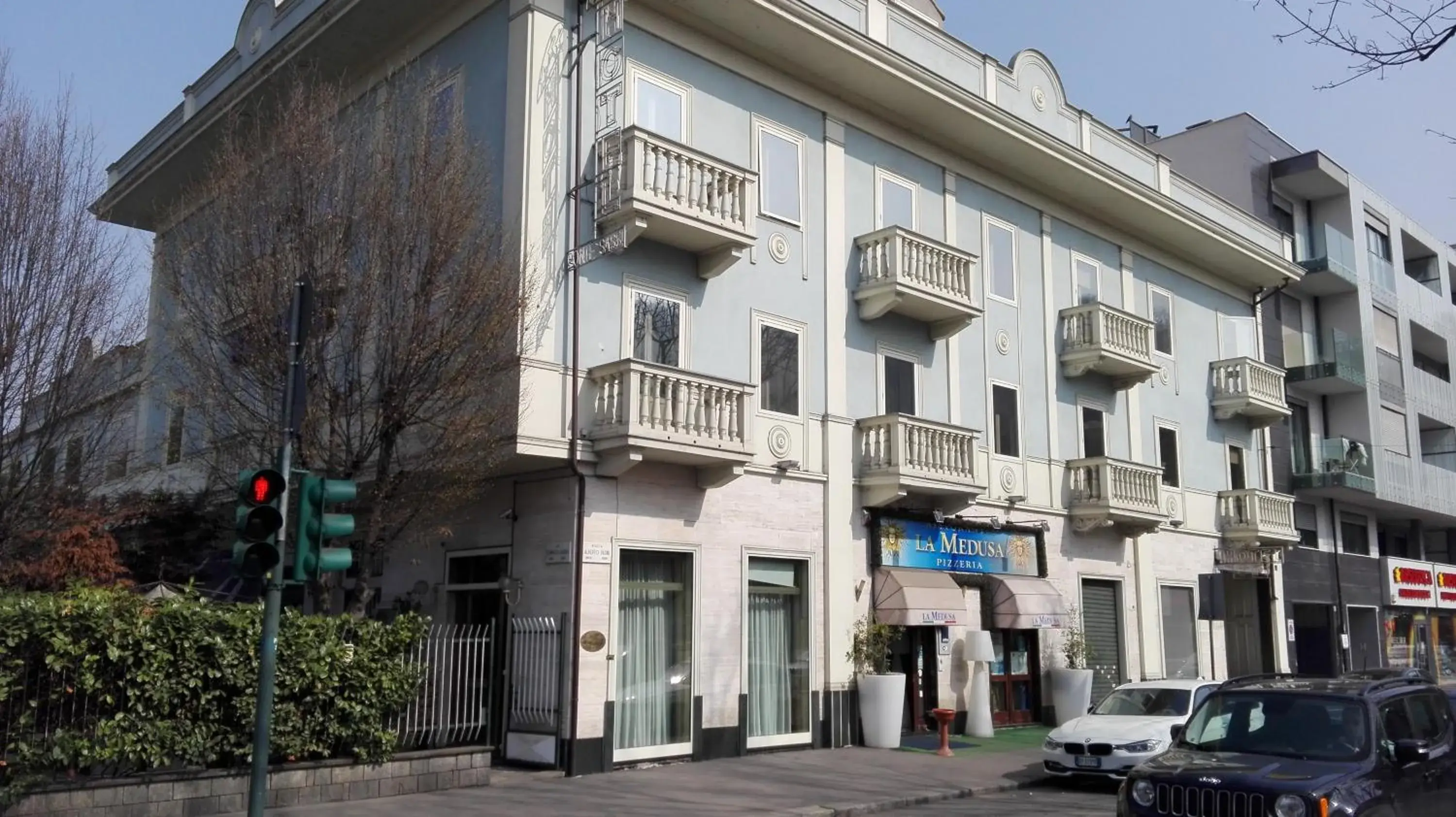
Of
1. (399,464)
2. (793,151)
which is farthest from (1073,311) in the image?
(399,464)

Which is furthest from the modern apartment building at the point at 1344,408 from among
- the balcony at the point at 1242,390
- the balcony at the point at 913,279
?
the balcony at the point at 913,279

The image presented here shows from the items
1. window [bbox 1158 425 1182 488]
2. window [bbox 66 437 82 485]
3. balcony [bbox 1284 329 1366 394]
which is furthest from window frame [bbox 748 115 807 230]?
balcony [bbox 1284 329 1366 394]

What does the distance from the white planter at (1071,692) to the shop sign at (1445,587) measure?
71.2 feet

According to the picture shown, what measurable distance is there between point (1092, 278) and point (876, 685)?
1175cm

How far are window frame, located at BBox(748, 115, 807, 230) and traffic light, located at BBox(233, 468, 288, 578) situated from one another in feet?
36.3

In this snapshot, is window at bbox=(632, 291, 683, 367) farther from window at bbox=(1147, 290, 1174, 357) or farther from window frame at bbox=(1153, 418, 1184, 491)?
window at bbox=(1147, 290, 1174, 357)

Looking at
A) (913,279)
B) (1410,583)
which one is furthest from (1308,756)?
(1410,583)

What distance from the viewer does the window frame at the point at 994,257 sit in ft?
76.5

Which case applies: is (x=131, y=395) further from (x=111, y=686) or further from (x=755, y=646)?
(x=755, y=646)

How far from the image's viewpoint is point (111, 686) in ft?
38.1

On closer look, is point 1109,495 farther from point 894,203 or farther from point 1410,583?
point 1410,583

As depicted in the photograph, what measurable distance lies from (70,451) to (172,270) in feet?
9.04

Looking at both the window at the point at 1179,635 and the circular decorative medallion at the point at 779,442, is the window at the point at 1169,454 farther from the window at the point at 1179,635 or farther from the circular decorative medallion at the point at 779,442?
the circular decorative medallion at the point at 779,442

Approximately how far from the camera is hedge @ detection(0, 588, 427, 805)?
11117mm
